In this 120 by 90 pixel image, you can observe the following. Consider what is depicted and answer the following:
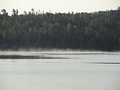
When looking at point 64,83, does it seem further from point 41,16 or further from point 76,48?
point 41,16

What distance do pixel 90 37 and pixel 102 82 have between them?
117407 millimetres

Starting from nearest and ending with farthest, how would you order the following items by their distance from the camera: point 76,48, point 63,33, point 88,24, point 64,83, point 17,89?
point 17,89
point 64,83
point 76,48
point 63,33
point 88,24

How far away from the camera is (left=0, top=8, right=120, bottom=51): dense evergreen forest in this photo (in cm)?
15488

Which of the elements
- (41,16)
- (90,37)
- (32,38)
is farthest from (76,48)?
(41,16)

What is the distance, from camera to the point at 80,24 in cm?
17975

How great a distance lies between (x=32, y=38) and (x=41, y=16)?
106ft

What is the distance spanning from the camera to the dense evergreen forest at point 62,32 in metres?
155

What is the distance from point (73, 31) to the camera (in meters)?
167

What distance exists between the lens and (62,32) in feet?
551

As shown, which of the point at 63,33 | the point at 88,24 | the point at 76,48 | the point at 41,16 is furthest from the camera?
the point at 41,16

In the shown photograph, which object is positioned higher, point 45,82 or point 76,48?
point 45,82

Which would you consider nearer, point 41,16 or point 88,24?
point 88,24

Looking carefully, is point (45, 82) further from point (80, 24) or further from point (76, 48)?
point (80, 24)

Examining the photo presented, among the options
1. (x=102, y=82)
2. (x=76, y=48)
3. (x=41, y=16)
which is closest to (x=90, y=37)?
(x=76, y=48)
